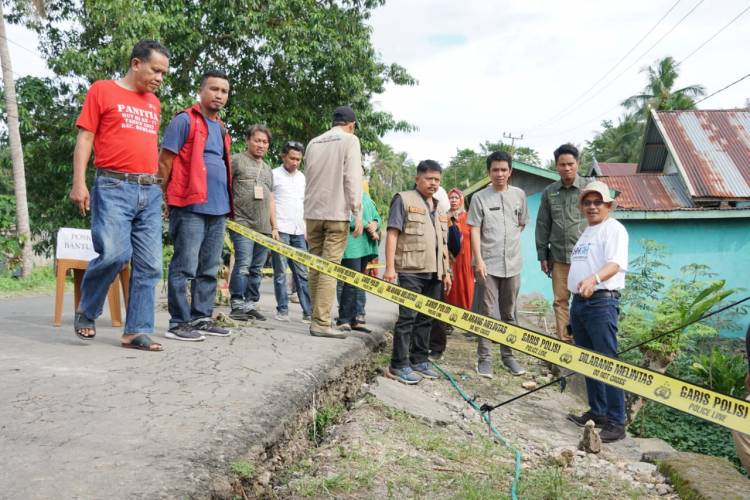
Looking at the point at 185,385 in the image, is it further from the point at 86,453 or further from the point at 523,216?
the point at 523,216

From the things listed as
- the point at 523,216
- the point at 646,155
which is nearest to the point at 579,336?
the point at 523,216

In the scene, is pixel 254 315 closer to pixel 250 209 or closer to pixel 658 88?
pixel 250 209

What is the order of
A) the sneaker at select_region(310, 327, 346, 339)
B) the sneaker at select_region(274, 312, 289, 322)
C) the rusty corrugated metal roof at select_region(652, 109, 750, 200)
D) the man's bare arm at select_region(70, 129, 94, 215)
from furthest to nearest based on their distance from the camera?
the rusty corrugated metal roof at select_region(652, 109, 750, 200)
the sneaker at select_region(274, 312, 289, 322)
the sneaker at select_region(310, 327, 346, 339)
the man's bare arm at select_region(70, 129, 94, 215)

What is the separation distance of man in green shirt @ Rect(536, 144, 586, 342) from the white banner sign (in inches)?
159

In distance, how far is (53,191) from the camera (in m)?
14.8

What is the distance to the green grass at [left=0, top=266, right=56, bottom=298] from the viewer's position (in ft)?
33.3

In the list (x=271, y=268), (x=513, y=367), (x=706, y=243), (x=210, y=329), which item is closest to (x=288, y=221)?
(x=210, y=329)

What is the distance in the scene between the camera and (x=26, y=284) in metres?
11.2

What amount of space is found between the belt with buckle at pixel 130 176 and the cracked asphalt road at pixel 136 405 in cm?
111

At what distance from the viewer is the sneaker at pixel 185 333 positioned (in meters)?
4.36

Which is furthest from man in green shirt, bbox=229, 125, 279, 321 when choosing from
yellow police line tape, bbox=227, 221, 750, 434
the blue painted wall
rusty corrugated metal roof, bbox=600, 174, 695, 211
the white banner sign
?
the blue painted wall

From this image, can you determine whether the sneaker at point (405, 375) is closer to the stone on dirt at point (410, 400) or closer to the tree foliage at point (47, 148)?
the stone on dirt at point (410, 400)

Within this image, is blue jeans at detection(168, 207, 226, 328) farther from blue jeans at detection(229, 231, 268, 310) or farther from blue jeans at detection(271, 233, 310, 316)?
blue jeans at detection(271, 233, 310, 316)

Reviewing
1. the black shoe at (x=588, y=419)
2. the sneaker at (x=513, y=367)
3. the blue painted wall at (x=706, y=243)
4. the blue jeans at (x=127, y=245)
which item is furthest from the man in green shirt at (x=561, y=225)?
the blue painted wall at (x=706, y=243)
